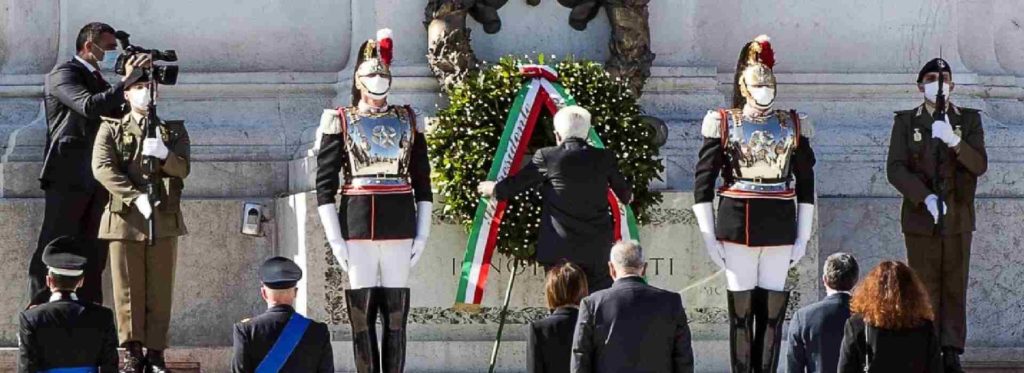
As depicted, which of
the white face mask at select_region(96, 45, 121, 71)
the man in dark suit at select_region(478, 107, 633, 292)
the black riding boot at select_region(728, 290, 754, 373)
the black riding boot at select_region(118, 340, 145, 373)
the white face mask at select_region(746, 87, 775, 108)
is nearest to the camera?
the man in dark suit at select_region(478, 107, 633, 292)

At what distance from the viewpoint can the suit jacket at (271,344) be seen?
33.0ft

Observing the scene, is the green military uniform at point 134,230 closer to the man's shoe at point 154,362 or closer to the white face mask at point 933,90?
the man's shoe at point 154,362

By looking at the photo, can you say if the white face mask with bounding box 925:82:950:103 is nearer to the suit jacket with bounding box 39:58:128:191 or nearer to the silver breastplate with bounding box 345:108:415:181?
the silver breastplate with bounding box 345:108:415:181

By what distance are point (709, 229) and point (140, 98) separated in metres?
3.17

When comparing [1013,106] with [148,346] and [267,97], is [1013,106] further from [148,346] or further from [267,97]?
[148,346]

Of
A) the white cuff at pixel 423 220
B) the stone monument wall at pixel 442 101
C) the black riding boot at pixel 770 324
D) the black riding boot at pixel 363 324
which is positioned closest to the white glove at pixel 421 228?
the white cuff at pixel 423 220

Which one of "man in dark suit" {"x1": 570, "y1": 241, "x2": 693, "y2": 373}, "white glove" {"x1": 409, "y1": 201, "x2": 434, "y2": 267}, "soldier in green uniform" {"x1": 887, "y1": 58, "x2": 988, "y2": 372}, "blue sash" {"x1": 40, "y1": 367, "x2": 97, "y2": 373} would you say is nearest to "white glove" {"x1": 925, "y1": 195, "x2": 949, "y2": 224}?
"soldier in green uniform" {"x1": 887, "y1": 58, "x2": 988, "y2": 372}

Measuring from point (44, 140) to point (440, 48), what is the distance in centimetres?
249

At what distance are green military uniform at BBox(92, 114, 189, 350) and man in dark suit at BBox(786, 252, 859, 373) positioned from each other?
13.1 ft

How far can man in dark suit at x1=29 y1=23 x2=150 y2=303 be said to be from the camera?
45.0 ft

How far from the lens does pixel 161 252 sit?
43.9 feet

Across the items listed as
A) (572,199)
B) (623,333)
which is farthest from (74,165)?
(623,333)

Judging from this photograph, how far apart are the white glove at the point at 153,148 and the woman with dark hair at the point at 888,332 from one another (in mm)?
4577

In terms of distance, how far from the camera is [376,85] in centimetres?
1286
